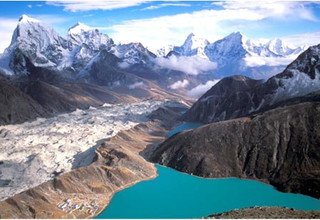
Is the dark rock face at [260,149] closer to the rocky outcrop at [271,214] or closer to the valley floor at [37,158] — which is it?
the valley floor at [37,158]

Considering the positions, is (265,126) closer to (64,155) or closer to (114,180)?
(114,180)

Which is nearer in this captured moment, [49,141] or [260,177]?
[260,177]

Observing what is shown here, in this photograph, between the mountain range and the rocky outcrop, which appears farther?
the mountain range

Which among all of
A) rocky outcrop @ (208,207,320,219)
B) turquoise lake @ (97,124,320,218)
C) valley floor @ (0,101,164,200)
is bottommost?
turquoise lake @ (97,124,320,218)

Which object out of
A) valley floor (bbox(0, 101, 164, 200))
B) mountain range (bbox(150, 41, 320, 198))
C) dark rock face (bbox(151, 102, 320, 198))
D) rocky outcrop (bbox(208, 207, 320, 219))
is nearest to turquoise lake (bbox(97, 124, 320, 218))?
mountain range (bbox(150, 41, 320, 198))

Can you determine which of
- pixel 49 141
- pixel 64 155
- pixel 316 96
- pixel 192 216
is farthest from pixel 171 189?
pixel 49 141

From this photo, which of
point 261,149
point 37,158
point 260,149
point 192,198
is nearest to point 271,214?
point 192,198

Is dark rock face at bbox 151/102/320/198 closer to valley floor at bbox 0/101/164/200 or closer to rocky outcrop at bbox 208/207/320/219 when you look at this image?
valley floor at bbox 0/101/164/200
